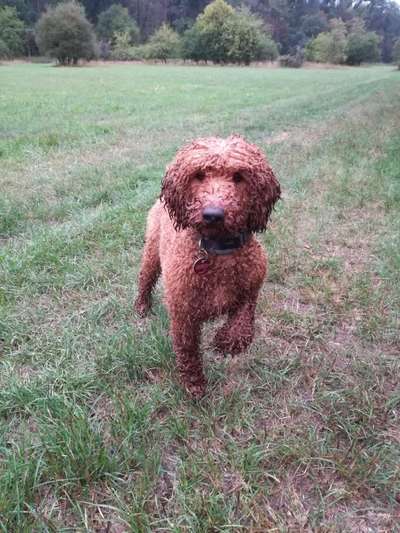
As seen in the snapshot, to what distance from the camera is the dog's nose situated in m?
1.89

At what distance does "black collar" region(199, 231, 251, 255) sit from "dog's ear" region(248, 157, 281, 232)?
0.07 meters

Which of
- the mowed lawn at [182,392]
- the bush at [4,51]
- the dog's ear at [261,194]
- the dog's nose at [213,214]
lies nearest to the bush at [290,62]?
the bush at [4,51]

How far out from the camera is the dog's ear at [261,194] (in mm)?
2113

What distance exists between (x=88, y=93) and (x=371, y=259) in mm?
18785

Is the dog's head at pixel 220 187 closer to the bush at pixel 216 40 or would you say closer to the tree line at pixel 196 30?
the tree line at pixel 196 30

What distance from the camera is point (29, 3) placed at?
73.7 m

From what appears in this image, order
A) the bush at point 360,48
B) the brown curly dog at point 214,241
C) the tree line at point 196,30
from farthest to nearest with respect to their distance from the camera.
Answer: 1. the bush at point 360,48
2. the tree line at point 196,30
3. the brown curly dog at point 214,241

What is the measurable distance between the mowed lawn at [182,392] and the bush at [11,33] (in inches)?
2400

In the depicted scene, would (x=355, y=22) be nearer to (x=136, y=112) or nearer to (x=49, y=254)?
(x=136, y=112)

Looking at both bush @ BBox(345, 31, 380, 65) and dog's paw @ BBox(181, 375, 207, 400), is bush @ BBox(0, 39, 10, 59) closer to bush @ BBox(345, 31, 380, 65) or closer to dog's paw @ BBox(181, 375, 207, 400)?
bush @ BBox(345, 31, 380, 65)

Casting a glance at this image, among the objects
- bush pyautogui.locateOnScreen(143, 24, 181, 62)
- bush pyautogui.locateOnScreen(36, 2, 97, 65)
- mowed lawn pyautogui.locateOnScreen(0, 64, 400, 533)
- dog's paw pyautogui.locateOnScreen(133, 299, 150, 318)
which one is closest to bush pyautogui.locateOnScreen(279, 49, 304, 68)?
bush pyautogui.locateOnScreen(143, 24, 181, 62)

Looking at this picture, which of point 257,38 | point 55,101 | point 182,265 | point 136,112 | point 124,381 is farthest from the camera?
point 257,38

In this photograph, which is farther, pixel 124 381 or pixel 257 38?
pixel 257 38

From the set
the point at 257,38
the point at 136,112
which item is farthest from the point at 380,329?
the point at 257,38
